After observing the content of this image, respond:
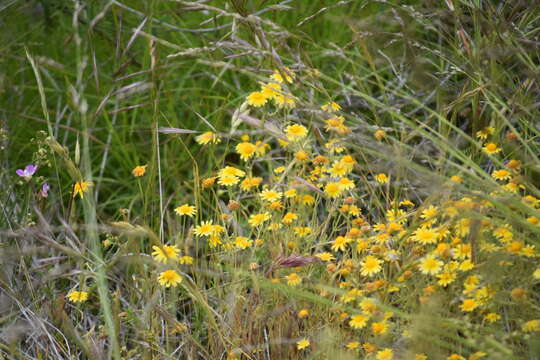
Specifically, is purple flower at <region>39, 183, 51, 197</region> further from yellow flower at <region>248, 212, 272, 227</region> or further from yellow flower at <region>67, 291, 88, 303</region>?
yellow flower at <region>248, 212, 272, 227</region>

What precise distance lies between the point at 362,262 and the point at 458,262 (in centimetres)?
20

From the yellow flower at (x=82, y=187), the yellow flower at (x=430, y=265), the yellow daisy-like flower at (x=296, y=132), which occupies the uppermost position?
the yellow flower at (x=82, y=187)

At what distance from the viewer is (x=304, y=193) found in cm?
167

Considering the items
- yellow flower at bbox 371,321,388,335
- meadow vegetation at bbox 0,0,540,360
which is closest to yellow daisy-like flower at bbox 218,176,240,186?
meadow vegetation at bbox 0,0,540,360

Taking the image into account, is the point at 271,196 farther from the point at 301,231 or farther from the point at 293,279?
the point at 293,279

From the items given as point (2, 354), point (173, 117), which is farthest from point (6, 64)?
point (2, 354)

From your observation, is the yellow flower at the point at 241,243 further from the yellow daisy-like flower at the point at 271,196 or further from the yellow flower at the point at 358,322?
the yellow flower at the point at 358,322

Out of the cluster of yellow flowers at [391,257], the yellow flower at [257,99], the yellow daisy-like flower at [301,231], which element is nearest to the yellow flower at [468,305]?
A: the cluster of yellow flowers at [391,257]

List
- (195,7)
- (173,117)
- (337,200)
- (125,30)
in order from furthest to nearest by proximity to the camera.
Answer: (125,30) < (173,117) < (337,200) < (195,7)

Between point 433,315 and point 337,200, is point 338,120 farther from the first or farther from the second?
point 433,315

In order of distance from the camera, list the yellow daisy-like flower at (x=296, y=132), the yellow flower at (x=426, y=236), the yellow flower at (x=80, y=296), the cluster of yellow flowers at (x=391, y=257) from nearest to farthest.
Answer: the cluster of yellow flowers at (x=391, y=257) < the yellow flower at (x=426, y=236) < the yellow flower at (x=80, y=296) < the yellow daisy-like flower at (x=296, y=132)

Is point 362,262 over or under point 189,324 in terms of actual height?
over

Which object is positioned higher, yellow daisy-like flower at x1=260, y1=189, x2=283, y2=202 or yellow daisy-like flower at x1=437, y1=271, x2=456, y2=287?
yellow daisy-like flower at x1=260, y1=189, x2=283, y2=202

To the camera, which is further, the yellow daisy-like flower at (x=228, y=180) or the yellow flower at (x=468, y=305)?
the yellow daisy-like flower at (x=228, y=180)
